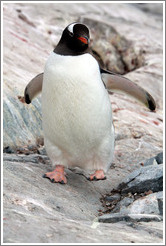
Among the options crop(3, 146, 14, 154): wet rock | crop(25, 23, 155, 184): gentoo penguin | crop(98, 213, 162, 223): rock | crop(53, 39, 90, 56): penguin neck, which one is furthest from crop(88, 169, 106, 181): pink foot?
crop(3, 146, 14, 154): wet rock

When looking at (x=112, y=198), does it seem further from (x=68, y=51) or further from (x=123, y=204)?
(x=68, y=51)

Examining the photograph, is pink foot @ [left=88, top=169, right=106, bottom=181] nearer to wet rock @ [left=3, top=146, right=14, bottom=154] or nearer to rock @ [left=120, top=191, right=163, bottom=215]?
rock @ [left=120, top=191, right=163, bottom=215]

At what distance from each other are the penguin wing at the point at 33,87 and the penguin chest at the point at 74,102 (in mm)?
479

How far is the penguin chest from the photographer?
10.2 feet

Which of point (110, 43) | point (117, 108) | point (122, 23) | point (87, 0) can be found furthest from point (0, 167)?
point (87, 0)

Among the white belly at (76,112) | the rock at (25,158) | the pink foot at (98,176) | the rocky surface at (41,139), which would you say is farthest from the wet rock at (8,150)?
the pink foot at (98,176)

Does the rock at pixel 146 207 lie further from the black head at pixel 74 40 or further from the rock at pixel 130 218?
the black head at pixel 74 40

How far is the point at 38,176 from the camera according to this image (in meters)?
3.28

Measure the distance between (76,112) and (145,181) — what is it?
0.80 meters

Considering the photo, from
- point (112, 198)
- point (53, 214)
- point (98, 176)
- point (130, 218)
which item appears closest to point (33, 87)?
point (98, 176)

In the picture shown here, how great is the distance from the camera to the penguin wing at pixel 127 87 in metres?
3.51

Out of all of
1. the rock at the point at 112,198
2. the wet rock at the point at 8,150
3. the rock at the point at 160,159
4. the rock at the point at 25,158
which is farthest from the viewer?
the wet rock at the point at 8,150

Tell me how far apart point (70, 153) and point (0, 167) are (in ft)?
2.99

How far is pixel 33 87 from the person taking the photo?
3779 millimetres
